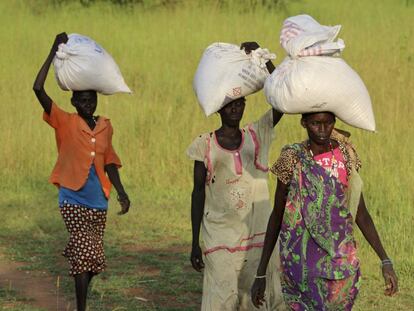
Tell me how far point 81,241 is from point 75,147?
1.63ft

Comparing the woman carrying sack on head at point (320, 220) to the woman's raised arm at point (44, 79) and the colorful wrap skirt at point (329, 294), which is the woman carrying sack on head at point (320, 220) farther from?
the woman's raised arm at point (44, 79)

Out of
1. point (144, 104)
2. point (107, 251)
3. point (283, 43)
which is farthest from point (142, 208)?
point (283, 43)

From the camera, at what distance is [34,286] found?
21.1 feet

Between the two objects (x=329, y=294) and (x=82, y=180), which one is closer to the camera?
(x=329, y=294)

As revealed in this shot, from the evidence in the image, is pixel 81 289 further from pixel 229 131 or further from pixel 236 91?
pixel 236 91

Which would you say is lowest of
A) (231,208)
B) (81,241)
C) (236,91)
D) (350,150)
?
(81,241)

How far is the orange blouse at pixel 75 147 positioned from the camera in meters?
5.49

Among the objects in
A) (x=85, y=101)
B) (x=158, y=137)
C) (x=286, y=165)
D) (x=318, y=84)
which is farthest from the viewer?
(x=158, y=137)

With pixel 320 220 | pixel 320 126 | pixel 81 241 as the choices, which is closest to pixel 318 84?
pixel 320 126

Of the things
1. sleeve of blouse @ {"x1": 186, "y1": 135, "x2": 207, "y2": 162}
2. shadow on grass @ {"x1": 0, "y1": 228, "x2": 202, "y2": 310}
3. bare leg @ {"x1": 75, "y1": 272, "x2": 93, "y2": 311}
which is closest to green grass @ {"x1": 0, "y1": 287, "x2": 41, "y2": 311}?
shadow on grass @ {"x1": 0, "y1": 228, "x2": 202, "y2": 310}

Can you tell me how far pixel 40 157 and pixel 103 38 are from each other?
4407mm

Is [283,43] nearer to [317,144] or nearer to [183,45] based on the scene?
[317,144]

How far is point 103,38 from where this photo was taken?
45.4ft

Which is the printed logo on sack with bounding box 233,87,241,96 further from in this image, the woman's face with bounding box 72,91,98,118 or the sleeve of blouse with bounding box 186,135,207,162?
the woman's face with bounding box 72,91,98,118
